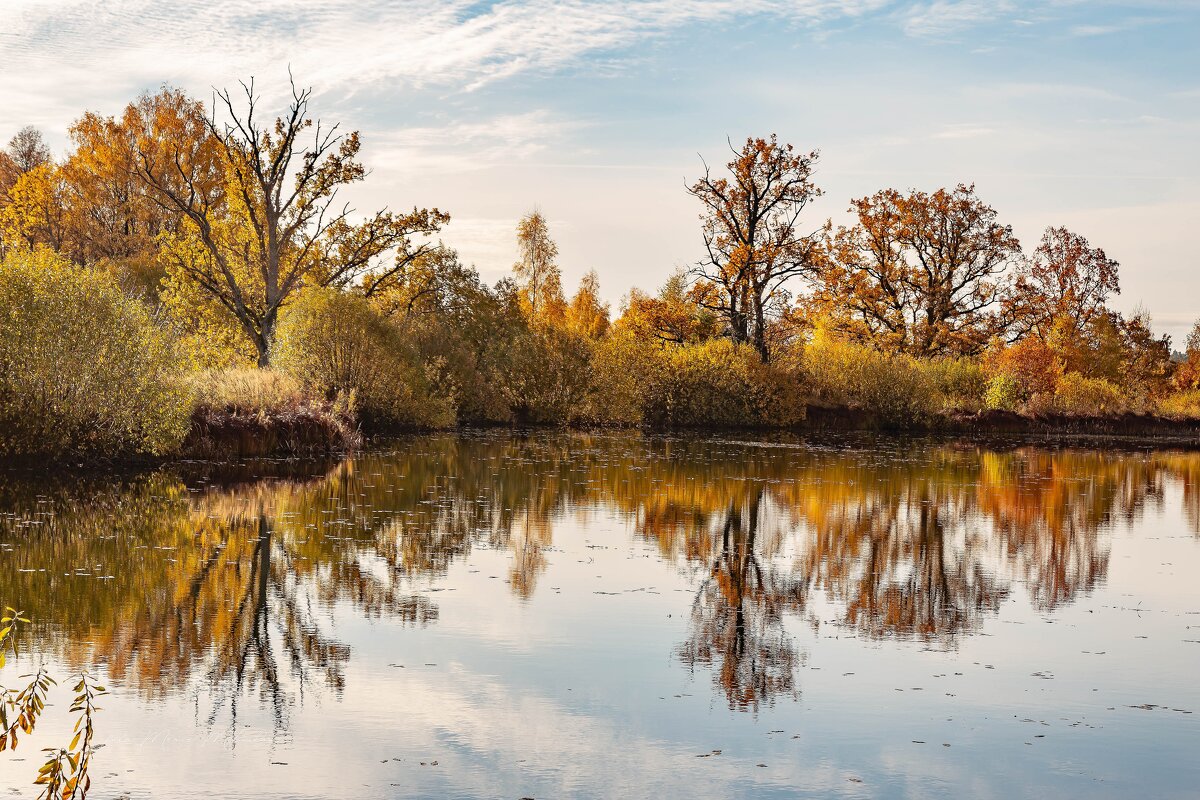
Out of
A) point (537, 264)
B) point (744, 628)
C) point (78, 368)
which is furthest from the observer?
point (537, 264)

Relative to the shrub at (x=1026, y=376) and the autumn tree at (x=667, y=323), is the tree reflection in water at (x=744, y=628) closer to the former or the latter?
the autumn tree at (x=667, y=323)

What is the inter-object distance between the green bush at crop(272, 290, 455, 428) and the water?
1345 cm

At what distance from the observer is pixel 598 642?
9.67 metres

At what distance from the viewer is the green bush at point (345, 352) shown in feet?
108

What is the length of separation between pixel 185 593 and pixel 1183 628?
9181 mm

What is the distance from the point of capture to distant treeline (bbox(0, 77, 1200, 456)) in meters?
21.3

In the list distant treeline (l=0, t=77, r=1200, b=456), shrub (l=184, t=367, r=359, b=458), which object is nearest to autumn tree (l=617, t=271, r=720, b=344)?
distant treeline (l=0, t=77, r=1200, b=456)

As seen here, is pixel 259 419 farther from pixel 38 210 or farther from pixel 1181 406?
pixel 1181 406

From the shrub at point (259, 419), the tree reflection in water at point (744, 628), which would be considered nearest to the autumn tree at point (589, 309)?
the shrub at point (259, 419)

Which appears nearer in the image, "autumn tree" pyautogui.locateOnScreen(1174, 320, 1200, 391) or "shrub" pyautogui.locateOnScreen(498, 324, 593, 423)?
"shrub" pyautogui.locateOnScreen(498, 324, 593, 423)

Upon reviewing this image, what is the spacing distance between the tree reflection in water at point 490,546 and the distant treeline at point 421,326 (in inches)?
89.0

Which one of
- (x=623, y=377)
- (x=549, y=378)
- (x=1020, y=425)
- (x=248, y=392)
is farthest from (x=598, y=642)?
(x=1020, y=425)

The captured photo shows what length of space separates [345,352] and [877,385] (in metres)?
22.3

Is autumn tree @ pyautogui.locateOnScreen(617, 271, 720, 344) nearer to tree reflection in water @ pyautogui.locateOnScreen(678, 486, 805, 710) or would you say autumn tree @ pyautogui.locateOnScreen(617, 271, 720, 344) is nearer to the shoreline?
the shoreline
